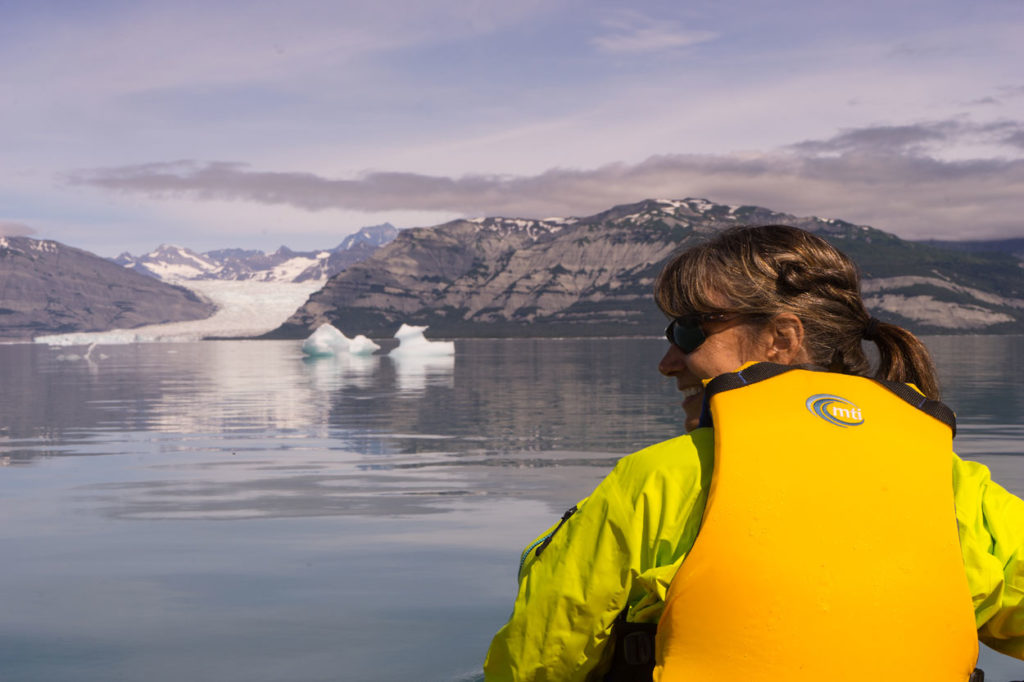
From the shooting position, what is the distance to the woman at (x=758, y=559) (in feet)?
7.93

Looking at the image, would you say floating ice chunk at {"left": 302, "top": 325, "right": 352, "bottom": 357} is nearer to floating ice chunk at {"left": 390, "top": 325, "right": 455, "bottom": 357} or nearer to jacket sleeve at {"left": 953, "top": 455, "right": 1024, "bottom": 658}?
floating ice chunk at {"left": 390, "top": 325, "right": 455, "bottom": 357}

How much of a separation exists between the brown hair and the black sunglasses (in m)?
0.02

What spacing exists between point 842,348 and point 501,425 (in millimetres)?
24595

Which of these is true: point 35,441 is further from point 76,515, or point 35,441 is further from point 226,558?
point 226,558

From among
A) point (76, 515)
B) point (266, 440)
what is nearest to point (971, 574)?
point (76, 515)

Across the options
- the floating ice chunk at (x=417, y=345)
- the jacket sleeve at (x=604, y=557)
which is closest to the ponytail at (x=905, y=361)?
the jacket sleeve at (x=604, y=557)

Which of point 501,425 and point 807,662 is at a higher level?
point 807,662

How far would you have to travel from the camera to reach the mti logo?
254cm

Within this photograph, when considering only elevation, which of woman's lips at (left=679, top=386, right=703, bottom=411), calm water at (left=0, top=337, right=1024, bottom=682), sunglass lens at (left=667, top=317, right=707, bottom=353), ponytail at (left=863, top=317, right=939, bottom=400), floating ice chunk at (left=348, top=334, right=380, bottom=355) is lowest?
calm water at (left=0, top=337, right=1024, bottom=682)

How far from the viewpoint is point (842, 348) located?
9.89 ft

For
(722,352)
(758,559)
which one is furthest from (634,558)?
(722,352)

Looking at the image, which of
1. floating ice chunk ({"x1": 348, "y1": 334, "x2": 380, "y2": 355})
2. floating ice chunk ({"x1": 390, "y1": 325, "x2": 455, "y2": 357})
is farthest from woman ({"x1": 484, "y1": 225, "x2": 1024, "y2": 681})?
floating ice chunk ({"x1": 348, "y1": 334, "x2": 380, "y2": 355})

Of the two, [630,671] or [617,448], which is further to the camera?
[617,448]

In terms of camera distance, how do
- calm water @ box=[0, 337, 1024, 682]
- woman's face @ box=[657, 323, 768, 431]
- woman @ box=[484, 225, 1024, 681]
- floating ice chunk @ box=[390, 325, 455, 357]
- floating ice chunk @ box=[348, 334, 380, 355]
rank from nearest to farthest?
woman @ box=[484, 225, 1024, 681] → woman's face @ box=[657, 323, 768, 431] → calm water @ box=[0, 337, 1024, 682] → floating ice chunk @ box=[390, 325, 455, 357] → floating ice chunk @ box=[348, 334, 380, 355]
